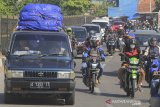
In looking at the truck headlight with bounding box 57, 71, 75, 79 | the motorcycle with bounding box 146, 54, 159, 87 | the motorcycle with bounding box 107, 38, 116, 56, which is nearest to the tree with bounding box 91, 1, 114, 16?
the motorcycle with bounding box 107, 38, 116, 56

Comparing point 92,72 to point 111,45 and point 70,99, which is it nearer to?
point 70,99

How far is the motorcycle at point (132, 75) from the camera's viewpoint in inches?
632

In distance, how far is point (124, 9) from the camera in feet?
311

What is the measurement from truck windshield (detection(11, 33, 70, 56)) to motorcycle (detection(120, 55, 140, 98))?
240 cm

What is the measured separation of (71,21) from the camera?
2414 inches

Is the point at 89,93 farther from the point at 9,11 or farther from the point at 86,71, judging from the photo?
the point at 9,11

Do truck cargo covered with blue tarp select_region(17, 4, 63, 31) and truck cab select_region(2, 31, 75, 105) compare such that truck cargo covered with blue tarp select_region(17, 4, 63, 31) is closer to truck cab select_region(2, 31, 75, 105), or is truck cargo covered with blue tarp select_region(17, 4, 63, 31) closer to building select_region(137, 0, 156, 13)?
truck cab select_region(2, 31, 75, 105)

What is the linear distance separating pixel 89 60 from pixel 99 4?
103m

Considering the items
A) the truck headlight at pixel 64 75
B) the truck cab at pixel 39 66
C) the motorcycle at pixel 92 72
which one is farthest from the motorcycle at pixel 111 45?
the truck headlight at pixel 64 75

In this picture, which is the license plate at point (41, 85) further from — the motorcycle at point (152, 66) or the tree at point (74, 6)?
the tree at point (74, 6)

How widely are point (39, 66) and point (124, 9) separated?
81547 millimetres

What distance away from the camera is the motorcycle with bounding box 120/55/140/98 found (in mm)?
16062

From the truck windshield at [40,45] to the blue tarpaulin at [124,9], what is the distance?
7899cm

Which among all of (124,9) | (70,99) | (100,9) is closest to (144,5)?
(100,9)
